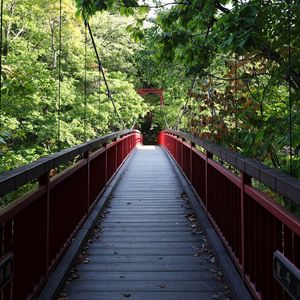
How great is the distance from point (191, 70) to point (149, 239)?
70.0 inches

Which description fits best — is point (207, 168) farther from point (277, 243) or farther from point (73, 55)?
point (73, 55)

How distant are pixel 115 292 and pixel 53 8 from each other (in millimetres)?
14976

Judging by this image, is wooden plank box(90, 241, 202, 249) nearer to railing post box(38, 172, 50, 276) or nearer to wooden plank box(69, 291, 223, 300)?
wooden plank box(69, 291, 223, 300)

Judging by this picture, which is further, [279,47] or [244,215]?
[279,47]

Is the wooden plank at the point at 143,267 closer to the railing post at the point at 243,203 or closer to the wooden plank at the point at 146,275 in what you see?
the wooden plank at the point at 146,275

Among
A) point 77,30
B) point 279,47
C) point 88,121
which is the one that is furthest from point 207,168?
point 77,30

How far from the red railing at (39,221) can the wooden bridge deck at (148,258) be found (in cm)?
30

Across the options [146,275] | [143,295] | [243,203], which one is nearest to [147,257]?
[146,275]

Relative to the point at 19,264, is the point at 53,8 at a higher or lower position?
higher

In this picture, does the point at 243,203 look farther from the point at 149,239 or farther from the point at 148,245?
the point at 149,239

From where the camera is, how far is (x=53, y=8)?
16.0 metres

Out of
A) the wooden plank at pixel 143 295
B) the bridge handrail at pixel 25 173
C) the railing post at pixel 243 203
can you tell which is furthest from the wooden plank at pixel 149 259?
the bridge handrail at pixel 25 173

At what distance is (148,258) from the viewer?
3.46 m

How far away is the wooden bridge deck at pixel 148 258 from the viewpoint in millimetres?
2785
